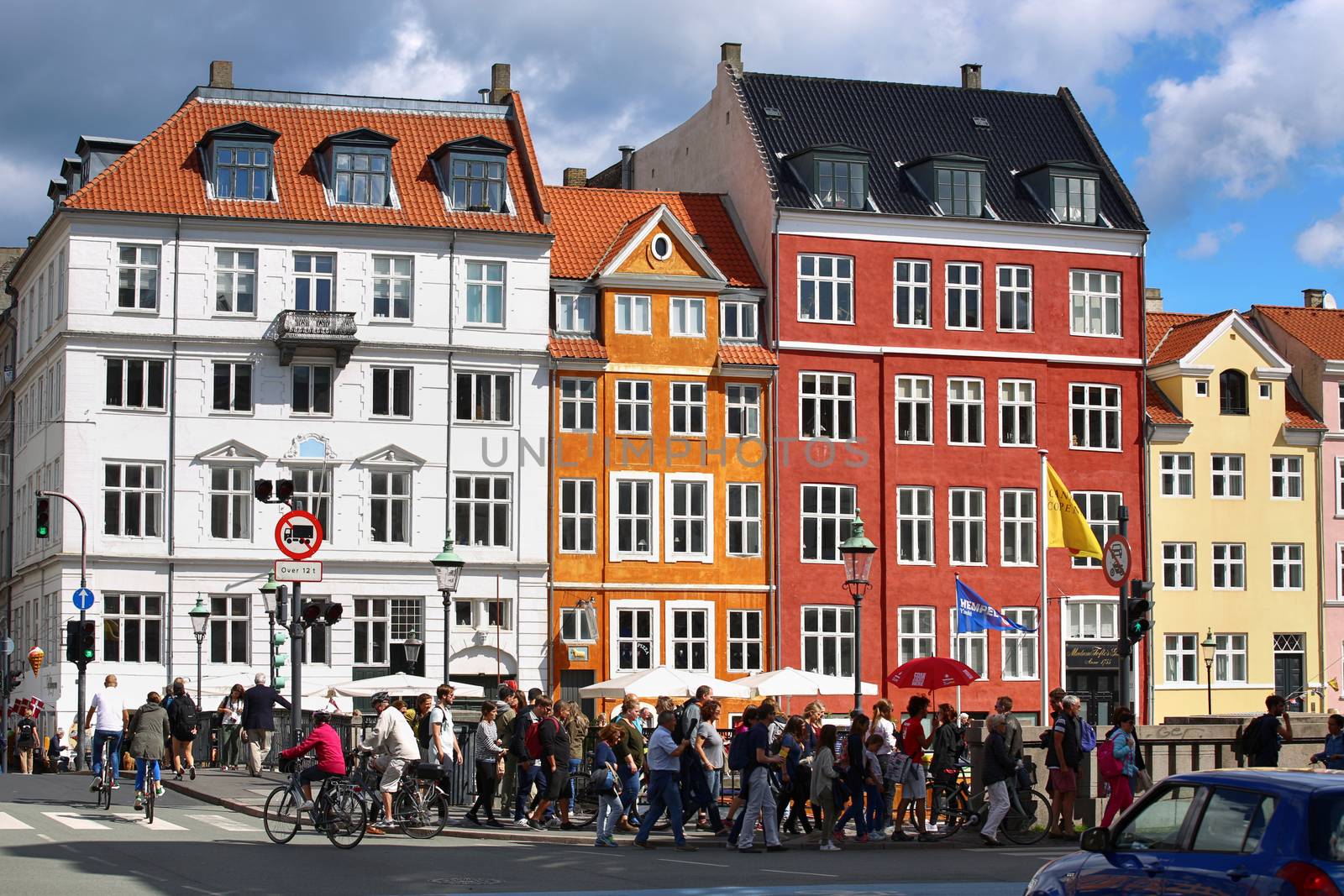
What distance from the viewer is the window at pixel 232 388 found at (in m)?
49.8

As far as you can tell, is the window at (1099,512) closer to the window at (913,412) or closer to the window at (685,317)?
the window at (913,412)

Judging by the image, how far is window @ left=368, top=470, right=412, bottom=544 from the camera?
50750 millimetres

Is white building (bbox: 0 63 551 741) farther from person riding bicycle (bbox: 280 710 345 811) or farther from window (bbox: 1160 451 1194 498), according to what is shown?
person riding bicycle (bbox: 280 710 345 811)

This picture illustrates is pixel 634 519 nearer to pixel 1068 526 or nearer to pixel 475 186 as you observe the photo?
pixel 475 186

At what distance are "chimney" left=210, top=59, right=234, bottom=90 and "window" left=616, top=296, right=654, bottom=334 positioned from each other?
1218 centimetres

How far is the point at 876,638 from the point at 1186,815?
42.5m

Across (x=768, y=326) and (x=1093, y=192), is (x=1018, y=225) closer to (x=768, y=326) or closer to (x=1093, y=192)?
(x=1093, y=192)

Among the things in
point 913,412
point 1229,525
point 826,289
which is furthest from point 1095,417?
point 826,289

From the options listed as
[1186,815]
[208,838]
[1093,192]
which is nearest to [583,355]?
[1093,192]

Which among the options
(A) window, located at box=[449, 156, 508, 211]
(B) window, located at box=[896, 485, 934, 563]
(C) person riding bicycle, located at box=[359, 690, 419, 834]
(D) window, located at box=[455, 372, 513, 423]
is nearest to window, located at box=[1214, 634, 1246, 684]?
(B) window, located at box=[896, 485, 934, 563]

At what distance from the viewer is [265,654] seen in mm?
50281

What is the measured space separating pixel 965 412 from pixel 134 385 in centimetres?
2180

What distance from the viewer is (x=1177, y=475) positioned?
190ft

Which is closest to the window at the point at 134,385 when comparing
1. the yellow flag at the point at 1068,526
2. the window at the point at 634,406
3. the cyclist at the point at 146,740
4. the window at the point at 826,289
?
the window at the point at 634,406
